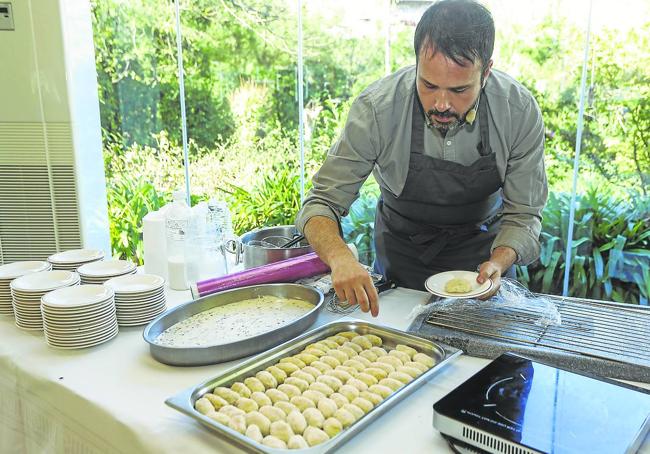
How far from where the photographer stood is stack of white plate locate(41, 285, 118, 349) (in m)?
1.38

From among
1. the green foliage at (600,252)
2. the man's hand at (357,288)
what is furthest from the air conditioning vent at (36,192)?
the green foliage at (600,252)

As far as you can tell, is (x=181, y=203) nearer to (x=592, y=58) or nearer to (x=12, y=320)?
(x=12, y=320)

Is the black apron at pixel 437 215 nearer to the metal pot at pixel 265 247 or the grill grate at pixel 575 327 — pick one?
the metal pot at pixel 265 247

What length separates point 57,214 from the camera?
2713 millimetres

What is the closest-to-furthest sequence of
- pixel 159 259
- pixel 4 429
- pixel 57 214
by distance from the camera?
pixel 4 429
pixel 159 259
pixel 57 214

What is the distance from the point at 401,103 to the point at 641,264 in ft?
7.63

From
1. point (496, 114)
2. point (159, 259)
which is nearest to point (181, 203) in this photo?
point (159, 259)

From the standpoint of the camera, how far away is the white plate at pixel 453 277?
1.47 m

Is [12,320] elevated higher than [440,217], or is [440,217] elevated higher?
[440,217]

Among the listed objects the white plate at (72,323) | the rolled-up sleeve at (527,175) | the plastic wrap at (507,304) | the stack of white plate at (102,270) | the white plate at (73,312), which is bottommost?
the plastic wrap at (507,304)

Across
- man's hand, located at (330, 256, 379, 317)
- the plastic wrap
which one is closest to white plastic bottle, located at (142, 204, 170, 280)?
man's hand, located at (330, 256, 379, 317)

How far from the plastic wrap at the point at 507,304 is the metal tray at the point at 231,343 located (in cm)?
33

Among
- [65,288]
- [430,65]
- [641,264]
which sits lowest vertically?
[641,264]

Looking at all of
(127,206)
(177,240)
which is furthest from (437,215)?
(127,206)
